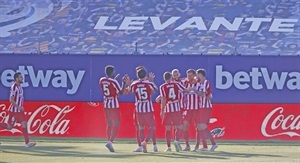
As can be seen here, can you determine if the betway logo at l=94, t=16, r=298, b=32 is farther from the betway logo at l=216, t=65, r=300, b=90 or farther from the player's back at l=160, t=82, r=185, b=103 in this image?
the player's back at l=160, t=82, r=185, b=103

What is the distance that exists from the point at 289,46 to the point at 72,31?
27.9ft

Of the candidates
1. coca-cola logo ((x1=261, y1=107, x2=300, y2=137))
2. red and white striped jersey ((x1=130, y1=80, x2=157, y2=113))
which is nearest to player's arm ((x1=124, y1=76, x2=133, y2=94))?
red and white striped jersey ((x1=130, y1=80, x2=157, y2=113))

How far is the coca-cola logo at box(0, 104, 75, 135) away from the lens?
25.6 m

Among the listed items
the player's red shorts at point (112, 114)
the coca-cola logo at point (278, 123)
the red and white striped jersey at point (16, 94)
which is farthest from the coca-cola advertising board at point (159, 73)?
the player's red shorts at point (112, 114)

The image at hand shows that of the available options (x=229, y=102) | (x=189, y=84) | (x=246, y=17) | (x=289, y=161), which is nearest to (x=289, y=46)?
(x=246, y=17)

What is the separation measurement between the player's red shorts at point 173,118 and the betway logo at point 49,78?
759 cm

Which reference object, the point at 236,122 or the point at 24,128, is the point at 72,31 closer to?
the point at 236,122

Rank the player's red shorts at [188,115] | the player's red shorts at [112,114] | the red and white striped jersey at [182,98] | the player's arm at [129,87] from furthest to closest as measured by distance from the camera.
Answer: the player's red shorts at [188,115] → the red and white striped jersey at [182,98] → the player's red shorts at [112,114] → the player's arm at [129,87]

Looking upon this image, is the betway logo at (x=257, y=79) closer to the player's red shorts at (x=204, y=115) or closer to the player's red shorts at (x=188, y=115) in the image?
the player's red shorts at (x=188, y=115)

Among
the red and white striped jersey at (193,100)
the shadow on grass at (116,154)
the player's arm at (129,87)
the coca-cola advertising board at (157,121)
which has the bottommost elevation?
the coca-cola advertising board at (157,121)

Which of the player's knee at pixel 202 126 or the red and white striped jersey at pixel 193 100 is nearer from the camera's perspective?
the player's knee at pixel 202 126

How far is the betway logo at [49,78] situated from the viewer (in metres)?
27.7

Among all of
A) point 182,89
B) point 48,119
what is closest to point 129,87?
point 182,89

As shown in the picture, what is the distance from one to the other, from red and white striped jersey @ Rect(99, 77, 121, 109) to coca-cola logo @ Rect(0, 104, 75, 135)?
18.0ft
